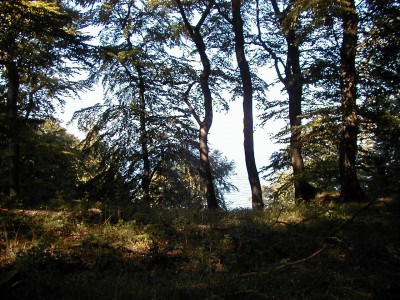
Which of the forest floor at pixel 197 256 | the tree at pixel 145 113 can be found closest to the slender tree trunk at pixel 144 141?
the tree at pixel 145 113

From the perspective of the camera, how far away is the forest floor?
5129 mm

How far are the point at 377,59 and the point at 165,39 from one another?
13041 mm

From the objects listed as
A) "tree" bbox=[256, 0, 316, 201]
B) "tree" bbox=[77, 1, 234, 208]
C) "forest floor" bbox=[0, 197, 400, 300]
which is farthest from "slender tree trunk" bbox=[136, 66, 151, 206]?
"forest floor" bbox=[0, 197, 400, 300]

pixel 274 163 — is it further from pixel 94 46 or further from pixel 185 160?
pixel 94 46

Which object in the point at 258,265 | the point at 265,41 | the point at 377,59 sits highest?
the point at 265,41

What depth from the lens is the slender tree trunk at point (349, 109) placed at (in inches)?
397

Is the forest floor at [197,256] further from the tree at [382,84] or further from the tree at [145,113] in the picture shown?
the tree at [145,113]

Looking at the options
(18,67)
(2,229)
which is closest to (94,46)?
(18,67)

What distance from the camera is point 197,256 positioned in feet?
23.6

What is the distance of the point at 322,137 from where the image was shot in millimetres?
11562

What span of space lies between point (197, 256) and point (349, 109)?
646cm

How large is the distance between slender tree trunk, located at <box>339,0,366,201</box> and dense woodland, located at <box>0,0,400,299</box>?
4 cm

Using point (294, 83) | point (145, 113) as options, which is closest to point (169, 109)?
point (145, 113)

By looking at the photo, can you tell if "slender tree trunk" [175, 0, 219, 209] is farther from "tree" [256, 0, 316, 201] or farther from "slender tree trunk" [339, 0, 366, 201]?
"slender tree trunk" [339, 0, 366, 201]
